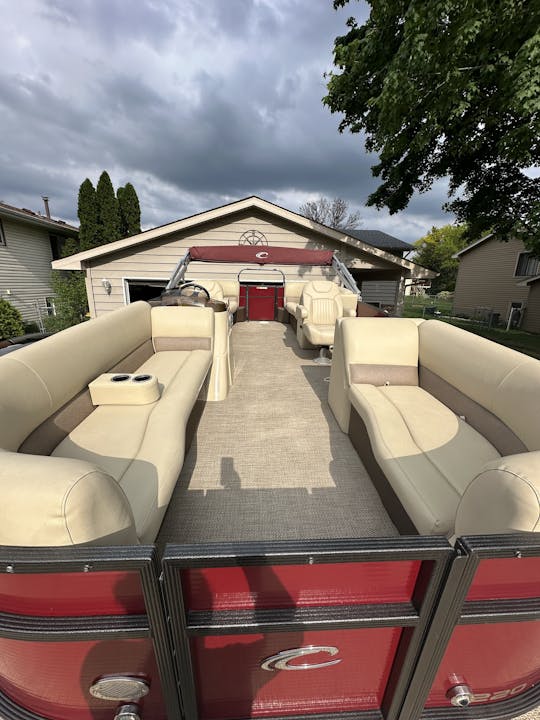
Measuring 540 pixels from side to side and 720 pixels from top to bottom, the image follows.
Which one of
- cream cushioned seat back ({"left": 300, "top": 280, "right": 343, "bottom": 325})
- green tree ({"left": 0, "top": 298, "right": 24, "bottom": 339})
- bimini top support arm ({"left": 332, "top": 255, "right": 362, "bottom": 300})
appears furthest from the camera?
green tree ({"left": 0, "top": 298, "right": 24, "bottom": 339})

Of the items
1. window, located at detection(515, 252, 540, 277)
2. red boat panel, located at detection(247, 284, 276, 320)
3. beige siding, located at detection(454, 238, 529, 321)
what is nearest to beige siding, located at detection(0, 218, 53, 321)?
red boat panel, located at detection(247, 284, 276, 320)

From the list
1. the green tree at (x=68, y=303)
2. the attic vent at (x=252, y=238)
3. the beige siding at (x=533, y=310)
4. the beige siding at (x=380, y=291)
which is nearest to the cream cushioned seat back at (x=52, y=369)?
the attic vent at (x=252, y=238)

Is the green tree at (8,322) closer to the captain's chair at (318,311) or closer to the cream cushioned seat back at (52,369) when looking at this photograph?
the cream cushioned seat back at (52,369)

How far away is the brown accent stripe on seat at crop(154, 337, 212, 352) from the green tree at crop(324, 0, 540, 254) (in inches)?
202

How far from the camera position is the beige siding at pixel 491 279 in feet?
55.0

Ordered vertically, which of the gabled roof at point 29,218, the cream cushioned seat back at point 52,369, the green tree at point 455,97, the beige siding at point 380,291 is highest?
the green tree at point 455,97

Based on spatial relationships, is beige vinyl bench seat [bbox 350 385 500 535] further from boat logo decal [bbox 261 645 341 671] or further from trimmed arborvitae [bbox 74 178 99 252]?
trimmed arborvitae [bbox 74 178 99 252]

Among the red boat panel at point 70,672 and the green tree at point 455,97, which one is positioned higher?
the green tree at point 455,97

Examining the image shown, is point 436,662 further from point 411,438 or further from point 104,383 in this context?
point 104,383

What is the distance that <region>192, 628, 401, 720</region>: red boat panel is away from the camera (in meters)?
0.96

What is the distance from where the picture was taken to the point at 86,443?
1.98m

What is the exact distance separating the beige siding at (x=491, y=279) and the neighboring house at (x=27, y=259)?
21.7m

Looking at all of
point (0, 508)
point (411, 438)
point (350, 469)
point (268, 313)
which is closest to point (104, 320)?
point (0, 508)

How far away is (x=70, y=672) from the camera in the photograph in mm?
950
